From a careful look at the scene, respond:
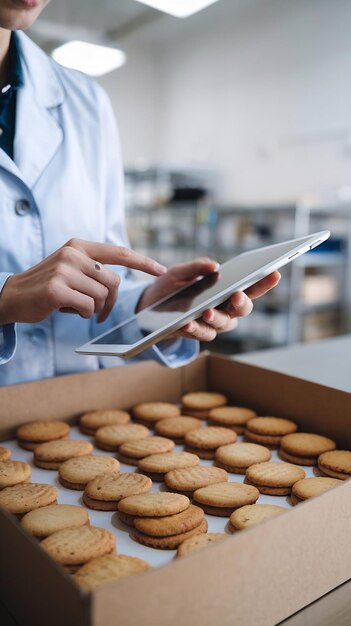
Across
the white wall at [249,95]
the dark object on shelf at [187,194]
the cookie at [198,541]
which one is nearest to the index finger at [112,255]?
the cookie at [198,541]

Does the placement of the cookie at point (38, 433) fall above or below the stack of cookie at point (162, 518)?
above

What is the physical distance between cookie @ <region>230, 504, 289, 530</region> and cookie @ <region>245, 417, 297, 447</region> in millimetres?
279

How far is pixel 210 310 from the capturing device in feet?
3.12

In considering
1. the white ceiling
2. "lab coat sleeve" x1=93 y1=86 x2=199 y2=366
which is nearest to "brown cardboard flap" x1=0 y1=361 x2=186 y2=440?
"lab coat sleeve" x1=93 y1=86 x2=199 y2=366

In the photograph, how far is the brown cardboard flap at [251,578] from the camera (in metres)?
0.46

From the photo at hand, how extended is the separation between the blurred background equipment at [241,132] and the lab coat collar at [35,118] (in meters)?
4.05

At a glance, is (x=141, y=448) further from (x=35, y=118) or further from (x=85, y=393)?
(x=35, y=118)

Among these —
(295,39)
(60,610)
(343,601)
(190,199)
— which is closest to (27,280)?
(60,610)

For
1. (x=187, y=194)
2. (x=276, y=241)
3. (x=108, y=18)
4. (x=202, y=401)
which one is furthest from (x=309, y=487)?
(x=108, y=18)

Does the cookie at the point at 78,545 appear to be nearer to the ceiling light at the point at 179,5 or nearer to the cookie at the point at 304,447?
the cookie at the point at 304,447

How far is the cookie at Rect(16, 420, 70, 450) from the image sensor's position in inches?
40.3

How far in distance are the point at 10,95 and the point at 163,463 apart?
2.90ft

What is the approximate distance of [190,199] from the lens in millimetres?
6652

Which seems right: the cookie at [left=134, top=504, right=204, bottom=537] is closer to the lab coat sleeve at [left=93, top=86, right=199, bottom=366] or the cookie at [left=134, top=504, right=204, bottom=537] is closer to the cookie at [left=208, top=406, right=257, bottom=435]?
the cookie at [left=208, top=406, right=257, bottom=435]
